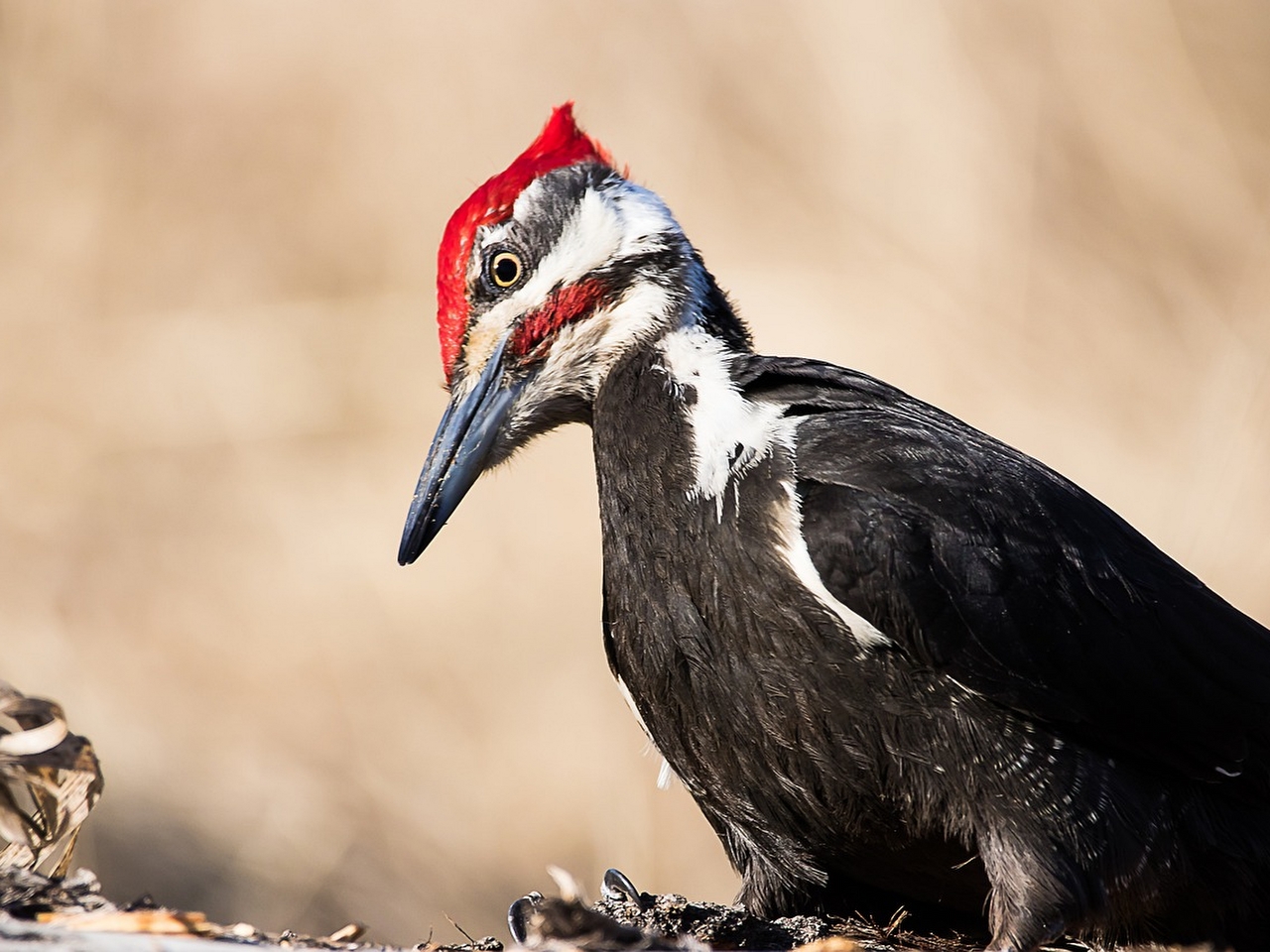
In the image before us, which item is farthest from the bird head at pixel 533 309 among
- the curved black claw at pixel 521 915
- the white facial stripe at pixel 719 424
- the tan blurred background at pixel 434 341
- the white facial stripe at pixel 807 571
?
the tan blurred background at pixel 434 341

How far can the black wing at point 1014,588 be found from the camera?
298cm

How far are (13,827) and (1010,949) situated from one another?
176 cm

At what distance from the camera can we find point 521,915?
10.5 ft

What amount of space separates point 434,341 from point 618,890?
4.95 m

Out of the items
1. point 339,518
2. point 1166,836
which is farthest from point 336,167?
point 1166,836

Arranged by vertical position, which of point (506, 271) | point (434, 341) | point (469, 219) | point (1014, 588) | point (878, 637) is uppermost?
point (434, 341)

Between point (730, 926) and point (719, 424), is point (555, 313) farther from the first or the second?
point (730, 926)

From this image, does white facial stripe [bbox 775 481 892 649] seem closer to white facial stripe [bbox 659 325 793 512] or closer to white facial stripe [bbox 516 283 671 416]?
white facial stripe [bbox 659 325 793 512]

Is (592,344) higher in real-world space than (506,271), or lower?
A: lower

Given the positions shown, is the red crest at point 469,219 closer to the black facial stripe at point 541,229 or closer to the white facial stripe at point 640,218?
the black facial stripe at point 541,229

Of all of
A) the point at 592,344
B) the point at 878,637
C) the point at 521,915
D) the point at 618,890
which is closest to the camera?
the point at 878,637

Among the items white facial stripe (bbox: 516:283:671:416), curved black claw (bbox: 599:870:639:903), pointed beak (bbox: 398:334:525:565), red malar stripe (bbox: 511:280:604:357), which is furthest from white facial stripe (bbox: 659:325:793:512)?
curved black claw (bbox: 599:870:639:903)

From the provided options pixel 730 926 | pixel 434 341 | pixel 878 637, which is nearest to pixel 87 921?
pixel 730 926

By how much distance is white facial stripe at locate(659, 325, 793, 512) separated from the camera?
10.3ft
